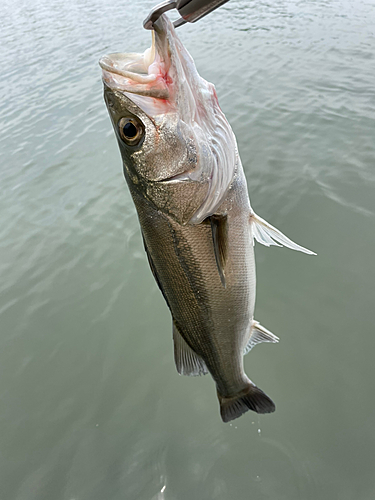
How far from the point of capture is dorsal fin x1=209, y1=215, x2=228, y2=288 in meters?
1.67

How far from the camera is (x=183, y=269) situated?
169 centimetres

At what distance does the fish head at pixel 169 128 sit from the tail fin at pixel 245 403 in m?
1.15

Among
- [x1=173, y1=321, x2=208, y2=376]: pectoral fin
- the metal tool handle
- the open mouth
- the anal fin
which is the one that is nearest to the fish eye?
the open mouth

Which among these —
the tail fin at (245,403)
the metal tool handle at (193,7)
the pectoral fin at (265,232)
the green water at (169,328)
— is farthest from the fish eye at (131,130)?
the green water at (169,328)

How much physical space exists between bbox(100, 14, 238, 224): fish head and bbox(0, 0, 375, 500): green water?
2019 millimetres

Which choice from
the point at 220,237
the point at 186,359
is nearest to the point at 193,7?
the point at 220,237

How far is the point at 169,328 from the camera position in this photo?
11.6 feet

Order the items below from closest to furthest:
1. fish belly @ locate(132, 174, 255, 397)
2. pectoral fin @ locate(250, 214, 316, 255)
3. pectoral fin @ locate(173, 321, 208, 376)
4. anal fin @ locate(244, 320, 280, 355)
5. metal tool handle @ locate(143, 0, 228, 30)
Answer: metal tool handle @ locate(143, 0, 228, 30) < fish belly @ locate(132, 174, 255, 397) < pectoral fin @ locate(250, 214, 316, 255) < pectoral fin @ locate(173, 321, 208, 376) < anal fin @ locate(244, 320, 280, 355)

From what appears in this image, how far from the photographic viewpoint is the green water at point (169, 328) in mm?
2596

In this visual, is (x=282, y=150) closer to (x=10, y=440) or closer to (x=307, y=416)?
(x=307, y=416)

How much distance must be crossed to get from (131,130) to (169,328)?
2458 millimetres

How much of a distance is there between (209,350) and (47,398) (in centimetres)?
201

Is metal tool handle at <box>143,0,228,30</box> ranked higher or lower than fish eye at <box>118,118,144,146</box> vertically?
higher

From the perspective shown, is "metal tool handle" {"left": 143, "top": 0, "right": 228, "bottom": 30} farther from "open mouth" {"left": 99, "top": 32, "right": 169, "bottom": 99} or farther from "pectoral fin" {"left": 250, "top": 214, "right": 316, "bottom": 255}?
"pectoral fin" {"left": 250, "top": 214, "right": 316, "bottom": 255}
